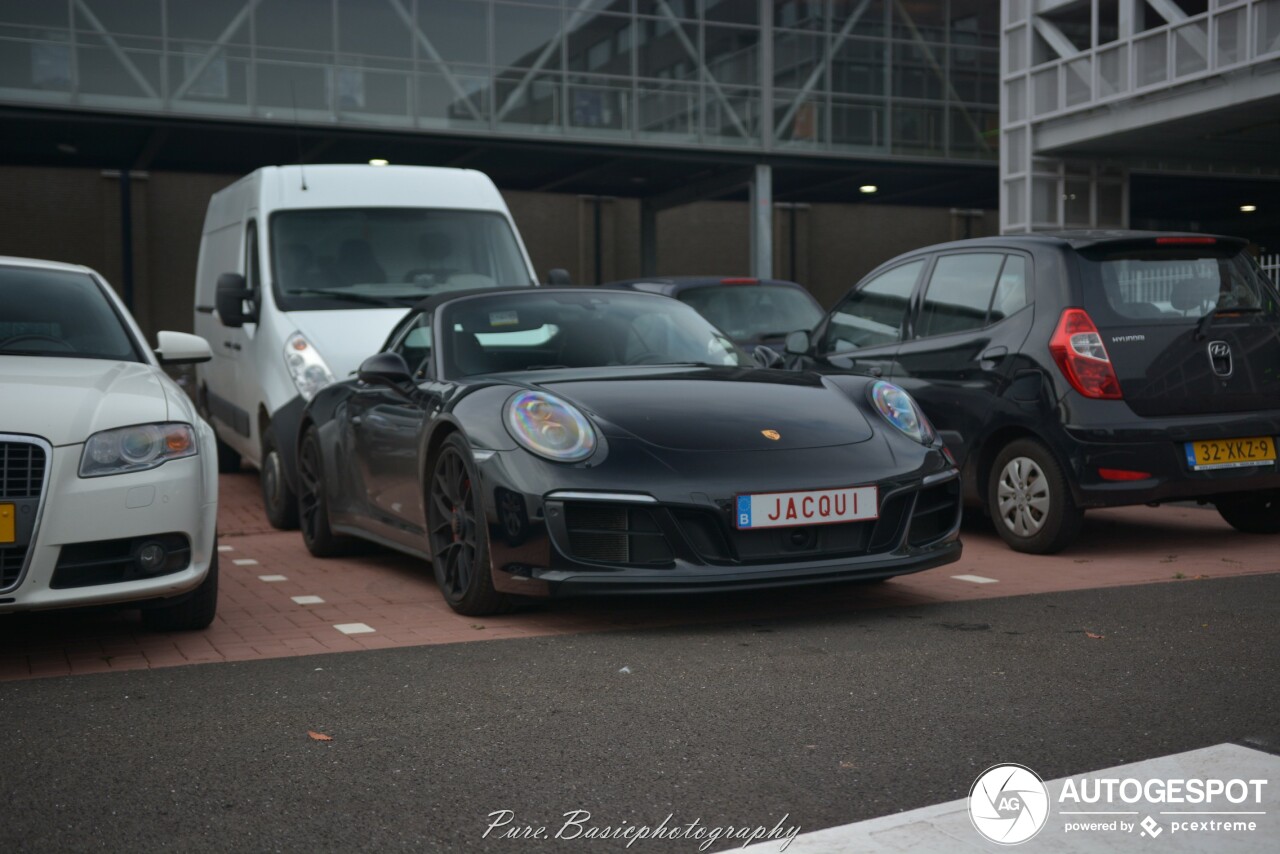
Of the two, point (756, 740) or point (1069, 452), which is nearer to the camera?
point (756, 740)

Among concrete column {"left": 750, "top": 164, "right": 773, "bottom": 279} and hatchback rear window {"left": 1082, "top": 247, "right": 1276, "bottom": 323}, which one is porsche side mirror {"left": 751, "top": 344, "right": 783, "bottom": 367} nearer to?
hatchback rear window {"left": 1082, "top": 247, "right": 1276, "bottom": 323}


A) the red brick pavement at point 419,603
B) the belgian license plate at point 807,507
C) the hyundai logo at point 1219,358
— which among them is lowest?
the red brick pavement at point 419,603

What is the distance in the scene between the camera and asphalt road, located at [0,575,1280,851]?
9.86 ft

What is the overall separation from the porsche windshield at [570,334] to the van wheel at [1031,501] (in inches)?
61.4

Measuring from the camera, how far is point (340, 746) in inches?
140

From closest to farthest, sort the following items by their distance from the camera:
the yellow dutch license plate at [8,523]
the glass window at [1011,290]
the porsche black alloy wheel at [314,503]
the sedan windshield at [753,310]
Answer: the yellow dutch license plate at [8,523] → the glass window at [1011,290] → the porsche black alloy wheel at [314,503] → the sedan windshield at [753,310]

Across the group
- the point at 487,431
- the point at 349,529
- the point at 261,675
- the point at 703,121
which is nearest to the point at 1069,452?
the point at 487,431

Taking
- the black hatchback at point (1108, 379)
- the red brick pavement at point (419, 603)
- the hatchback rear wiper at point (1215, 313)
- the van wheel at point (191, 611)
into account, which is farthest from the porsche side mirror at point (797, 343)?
the van wheel at point (191, 611)

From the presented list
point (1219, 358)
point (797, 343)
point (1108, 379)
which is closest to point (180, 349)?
point (797, 343)

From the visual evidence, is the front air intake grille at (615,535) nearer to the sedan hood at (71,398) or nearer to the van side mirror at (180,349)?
the sedan hood at (71,398)

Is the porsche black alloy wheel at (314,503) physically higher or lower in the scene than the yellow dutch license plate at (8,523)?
lower

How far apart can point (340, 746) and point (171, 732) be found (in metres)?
0.51

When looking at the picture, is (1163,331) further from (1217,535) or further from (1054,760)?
(1054,760)

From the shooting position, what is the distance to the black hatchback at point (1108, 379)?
6.59 metres
